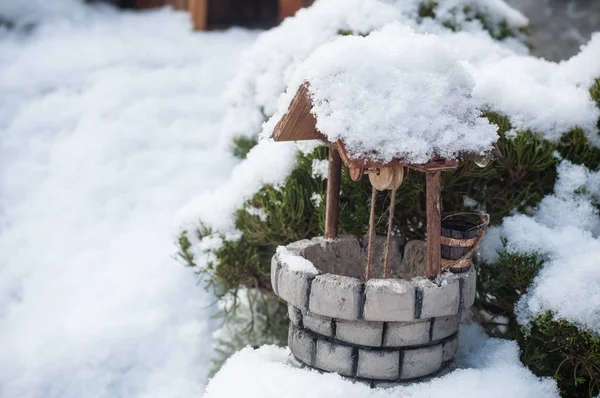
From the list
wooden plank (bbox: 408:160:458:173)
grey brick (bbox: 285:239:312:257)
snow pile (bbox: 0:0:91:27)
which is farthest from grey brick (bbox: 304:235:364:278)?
snow pile (bbox: 0:0:91:27)

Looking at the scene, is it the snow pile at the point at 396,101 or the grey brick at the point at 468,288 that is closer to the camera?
the snow pile at the point at 396,101

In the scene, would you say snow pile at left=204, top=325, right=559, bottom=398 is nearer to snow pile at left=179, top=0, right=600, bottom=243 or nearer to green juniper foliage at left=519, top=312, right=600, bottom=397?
green juniper foliage at left=519, top=312, right=600, bottom=397

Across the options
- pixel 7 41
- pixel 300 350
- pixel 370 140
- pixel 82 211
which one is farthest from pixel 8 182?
pixel 370 140

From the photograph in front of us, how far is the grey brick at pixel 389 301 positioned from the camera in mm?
1583

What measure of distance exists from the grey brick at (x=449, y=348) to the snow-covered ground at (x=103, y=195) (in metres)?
0.99

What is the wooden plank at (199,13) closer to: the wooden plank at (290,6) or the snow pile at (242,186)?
the wooden plank at (290,6)

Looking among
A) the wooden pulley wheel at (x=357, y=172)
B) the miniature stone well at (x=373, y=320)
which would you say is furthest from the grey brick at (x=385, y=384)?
the wooden pulley wheel at (x=357, y=172)

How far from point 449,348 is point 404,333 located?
20 cm

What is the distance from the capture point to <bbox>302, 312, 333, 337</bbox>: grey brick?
1.70 meters

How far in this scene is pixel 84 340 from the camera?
94.9 inches

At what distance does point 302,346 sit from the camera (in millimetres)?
1776

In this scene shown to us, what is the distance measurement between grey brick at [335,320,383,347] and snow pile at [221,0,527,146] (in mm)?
1229

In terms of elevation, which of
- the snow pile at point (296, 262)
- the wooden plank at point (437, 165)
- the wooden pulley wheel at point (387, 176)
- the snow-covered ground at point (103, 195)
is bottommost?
the snow-covered ground at point (103, 195)

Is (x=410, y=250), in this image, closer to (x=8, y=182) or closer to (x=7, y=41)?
(x=8, y=182)
